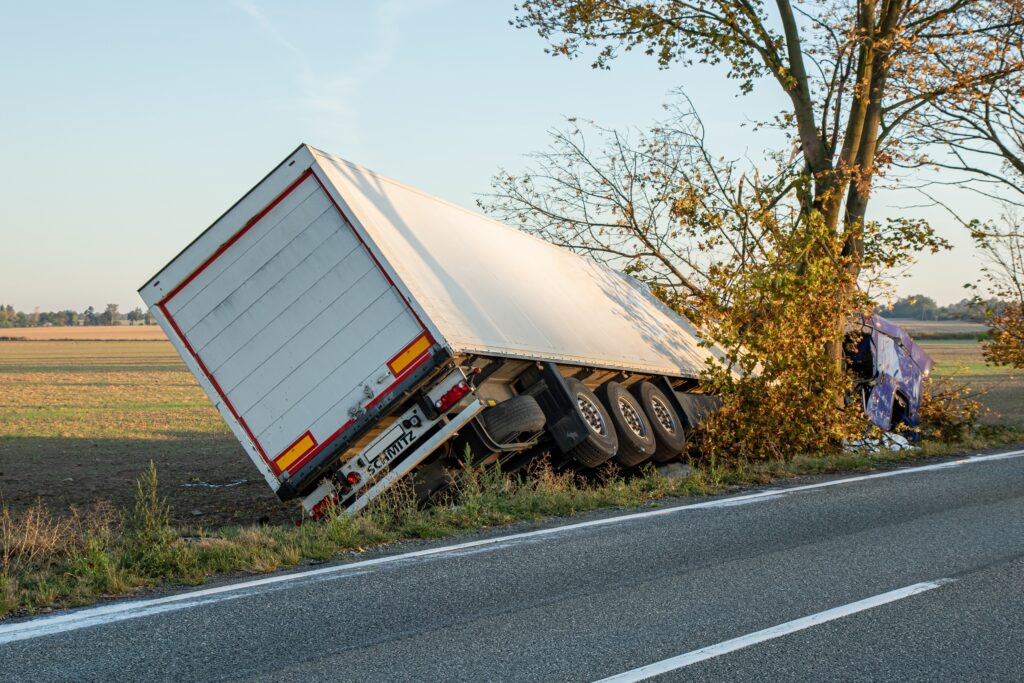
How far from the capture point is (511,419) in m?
9.86

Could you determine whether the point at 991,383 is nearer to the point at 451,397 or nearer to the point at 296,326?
the point at 451,397

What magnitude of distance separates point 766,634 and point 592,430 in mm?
5792

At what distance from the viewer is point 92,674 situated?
434cm

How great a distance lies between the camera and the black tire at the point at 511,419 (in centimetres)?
982

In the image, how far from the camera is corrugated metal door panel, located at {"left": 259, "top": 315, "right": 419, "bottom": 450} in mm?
8891

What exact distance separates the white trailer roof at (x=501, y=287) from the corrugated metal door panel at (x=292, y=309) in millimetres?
401

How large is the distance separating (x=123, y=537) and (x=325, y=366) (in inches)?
92.3

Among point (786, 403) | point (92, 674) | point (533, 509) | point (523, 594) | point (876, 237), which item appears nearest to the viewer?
point (92, 674)

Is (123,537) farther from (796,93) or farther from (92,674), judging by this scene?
(796,93)

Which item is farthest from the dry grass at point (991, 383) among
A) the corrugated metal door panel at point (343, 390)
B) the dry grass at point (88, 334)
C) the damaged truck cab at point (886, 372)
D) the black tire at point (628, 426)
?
the dry grass at point (88, 334)

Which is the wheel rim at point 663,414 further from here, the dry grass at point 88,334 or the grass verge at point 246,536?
the dry grass at point 88,334

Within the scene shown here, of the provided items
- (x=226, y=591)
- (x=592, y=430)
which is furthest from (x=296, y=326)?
(x=226, y=591)

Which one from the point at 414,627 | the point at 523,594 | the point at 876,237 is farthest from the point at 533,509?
the point at 876,237

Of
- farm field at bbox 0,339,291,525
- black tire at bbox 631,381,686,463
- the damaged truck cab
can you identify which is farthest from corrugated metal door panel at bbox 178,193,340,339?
the damaged truck cab
